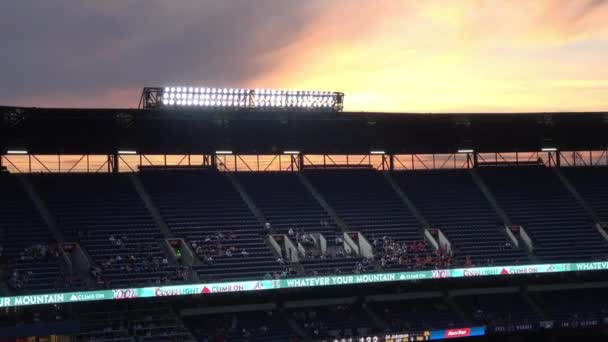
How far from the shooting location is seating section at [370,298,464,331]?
53531 millimetres

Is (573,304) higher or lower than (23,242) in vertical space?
lower

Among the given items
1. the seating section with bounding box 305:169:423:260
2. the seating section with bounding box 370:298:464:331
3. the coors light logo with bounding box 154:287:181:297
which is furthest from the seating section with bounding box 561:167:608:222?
the coors light logo with bounding box 154:287:181:297

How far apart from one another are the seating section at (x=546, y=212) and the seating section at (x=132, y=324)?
22.5 m

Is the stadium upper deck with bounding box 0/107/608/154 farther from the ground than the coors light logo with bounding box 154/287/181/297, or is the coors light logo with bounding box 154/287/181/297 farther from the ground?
the stadium upper deck with bounding box 0/107/608/154

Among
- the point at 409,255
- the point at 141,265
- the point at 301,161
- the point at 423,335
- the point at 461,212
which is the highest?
the point at 301,161

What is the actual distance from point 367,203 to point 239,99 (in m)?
10.7

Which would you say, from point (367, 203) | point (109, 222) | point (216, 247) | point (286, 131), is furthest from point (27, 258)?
point (367, 203)

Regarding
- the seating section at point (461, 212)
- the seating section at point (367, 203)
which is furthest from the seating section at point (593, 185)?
the seating section at point (367, 203)

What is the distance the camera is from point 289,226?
55906mm

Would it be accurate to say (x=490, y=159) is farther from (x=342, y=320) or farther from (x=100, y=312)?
(x=100, y=312)

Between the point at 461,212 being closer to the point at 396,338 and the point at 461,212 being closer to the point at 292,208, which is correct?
the point at 292,208

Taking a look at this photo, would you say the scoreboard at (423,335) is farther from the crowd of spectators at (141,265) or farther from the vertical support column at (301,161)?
the vertical support column at (301,161)

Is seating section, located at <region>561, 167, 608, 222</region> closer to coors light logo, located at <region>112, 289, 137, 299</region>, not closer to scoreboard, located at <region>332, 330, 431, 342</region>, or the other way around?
scoreboard, located at <region>332, 330, 431, 342</region>

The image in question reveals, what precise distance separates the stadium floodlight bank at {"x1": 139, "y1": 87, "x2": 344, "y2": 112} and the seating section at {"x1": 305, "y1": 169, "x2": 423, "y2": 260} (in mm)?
5477
